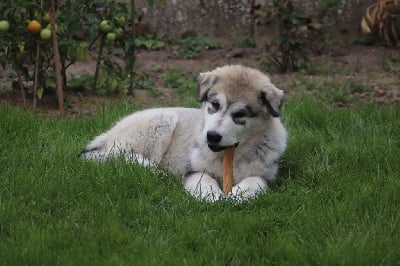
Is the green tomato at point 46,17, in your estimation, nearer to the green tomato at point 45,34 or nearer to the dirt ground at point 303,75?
the green tomato at point 45,34

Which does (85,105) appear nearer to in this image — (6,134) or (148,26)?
(6,134)

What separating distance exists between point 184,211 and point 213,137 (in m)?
0.66

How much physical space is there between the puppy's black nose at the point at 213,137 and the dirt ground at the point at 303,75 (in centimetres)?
275

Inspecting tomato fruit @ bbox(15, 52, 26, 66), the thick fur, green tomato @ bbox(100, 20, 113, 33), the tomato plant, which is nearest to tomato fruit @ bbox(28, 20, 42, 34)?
the tomato plant

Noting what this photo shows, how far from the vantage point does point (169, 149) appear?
5.67 metres

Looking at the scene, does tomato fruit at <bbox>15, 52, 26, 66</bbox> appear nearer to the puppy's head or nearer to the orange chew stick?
the puppy's head

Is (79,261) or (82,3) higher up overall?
(82,3)

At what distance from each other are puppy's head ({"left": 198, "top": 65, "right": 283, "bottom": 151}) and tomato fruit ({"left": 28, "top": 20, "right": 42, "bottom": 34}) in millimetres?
2351

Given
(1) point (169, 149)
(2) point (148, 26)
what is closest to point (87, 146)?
(1) point (169, 149)

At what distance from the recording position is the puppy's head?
4859 millimetres

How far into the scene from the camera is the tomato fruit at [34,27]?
6.75 metres

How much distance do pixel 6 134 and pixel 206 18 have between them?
5.25 metres

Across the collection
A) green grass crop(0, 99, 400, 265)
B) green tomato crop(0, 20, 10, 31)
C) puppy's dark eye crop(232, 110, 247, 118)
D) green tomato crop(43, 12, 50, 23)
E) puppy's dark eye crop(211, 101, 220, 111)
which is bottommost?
green grass crop(0, 99, 400, 265)

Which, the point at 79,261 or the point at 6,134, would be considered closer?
the point at 79,261
